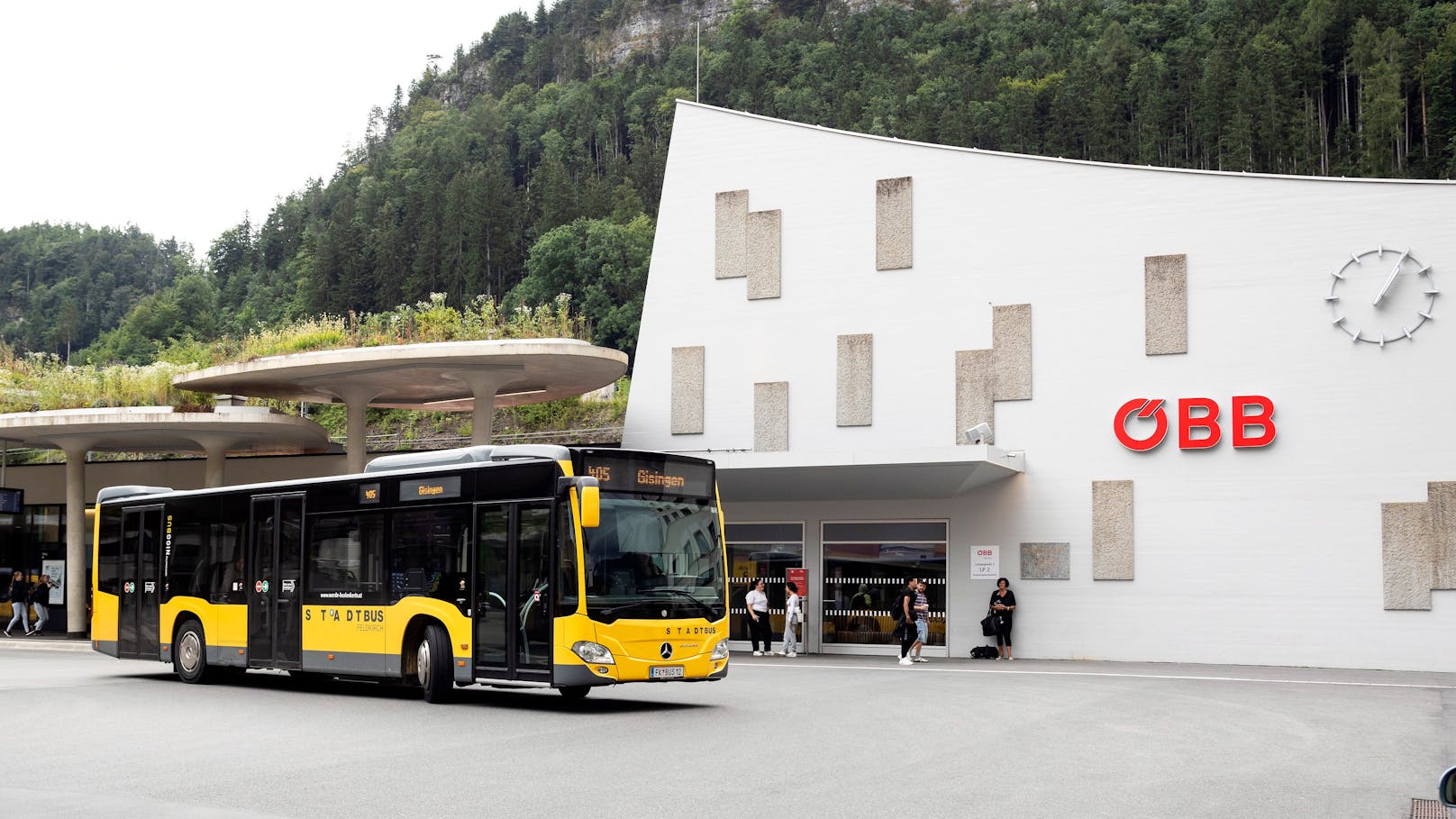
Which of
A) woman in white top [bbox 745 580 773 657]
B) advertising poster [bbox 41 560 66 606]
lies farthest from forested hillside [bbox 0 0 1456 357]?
woman in white top [bbox 745 580 773 657]

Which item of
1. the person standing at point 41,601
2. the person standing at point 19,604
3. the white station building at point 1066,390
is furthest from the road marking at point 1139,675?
the person standing at point 19,604

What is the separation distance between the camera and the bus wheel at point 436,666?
615 inches

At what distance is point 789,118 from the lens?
341 ft

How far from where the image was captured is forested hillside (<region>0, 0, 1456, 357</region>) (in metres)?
74.9

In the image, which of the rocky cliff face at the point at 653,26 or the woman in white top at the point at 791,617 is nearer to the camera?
the woman in white top at the point at 791,617

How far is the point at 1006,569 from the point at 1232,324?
19.0ft

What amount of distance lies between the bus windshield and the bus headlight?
0.87 ft

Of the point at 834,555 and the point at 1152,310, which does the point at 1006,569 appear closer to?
the point at 834,555

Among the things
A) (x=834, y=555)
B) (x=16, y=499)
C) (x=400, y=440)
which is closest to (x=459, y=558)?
(x=834, y=555)

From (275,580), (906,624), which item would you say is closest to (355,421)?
(275,580)

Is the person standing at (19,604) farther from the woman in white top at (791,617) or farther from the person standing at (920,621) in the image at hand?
the person standing at (920,621)

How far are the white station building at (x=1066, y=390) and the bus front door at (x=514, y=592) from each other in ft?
31.5

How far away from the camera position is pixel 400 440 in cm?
4006

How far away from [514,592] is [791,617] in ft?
39.8
